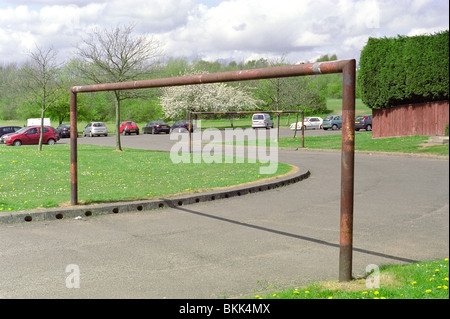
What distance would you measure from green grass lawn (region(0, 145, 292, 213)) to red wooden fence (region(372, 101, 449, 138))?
11.5m

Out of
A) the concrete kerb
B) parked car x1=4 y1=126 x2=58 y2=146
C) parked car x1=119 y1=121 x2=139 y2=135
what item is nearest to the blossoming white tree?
parked car x1=119 y1=121 x2=139 y2=135

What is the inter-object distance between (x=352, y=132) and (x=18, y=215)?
225 inches

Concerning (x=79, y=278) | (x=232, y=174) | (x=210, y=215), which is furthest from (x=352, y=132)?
(x=232, y=174)

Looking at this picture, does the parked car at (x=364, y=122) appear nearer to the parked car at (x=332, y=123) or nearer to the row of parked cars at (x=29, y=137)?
the parked car at (x=332, y=123)

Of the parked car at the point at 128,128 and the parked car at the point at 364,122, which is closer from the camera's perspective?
the parked car at the point at 364,122

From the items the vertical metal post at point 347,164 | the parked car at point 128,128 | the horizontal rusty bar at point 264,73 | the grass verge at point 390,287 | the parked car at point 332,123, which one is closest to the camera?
the grass verge at point 390,287

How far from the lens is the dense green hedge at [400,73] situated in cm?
2312

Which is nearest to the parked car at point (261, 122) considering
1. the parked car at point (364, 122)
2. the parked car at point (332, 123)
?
the parked car at point (332, 123)

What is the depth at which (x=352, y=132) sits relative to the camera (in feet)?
17.4

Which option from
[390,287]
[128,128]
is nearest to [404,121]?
[390,287]

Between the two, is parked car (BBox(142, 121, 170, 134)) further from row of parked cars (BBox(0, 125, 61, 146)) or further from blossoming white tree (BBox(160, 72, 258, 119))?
row of parked cars (BBox(0, 125, 61, 146))

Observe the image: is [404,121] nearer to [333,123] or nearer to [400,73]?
[400,73]

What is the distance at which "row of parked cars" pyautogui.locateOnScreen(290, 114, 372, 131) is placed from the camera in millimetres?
46344

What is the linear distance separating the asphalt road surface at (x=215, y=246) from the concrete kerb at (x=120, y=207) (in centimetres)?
22
